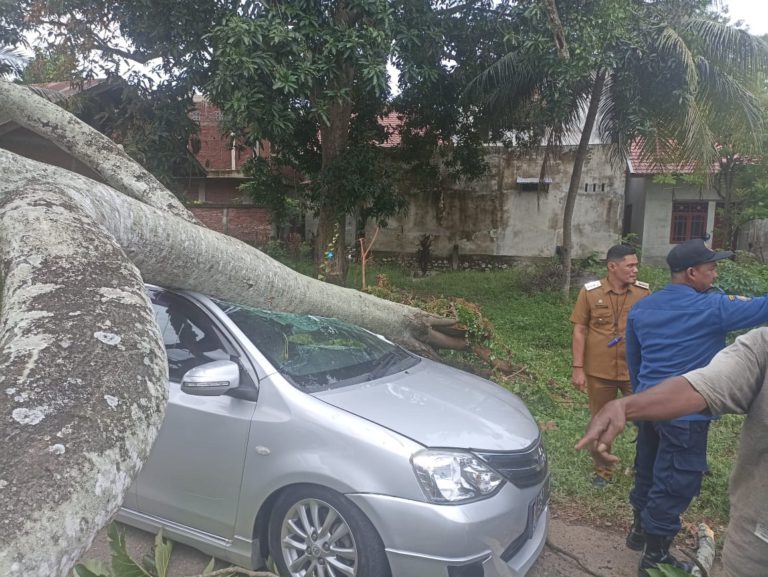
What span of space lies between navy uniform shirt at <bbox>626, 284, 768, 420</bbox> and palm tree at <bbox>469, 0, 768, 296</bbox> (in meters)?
5.31

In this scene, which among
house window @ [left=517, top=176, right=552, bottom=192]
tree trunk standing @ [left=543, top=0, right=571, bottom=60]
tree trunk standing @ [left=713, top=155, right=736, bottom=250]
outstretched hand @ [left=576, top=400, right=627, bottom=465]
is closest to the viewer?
outstretched hand @ [left=576, top=400, right=627, bottom=465]

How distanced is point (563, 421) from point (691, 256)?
2.41 meters

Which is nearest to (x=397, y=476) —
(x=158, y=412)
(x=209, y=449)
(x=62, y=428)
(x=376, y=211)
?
(x=209, y=449)

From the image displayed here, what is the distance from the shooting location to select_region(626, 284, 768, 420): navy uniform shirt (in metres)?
3.05

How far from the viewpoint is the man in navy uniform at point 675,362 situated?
300cm

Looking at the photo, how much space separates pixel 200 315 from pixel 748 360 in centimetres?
262

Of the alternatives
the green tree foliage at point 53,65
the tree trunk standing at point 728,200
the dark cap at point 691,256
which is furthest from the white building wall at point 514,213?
the dark cap at point 691,256

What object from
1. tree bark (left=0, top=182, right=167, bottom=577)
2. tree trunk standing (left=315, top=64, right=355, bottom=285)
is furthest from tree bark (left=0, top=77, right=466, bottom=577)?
tree trunk standing (left=315, top=64, right=355, bottom=285)

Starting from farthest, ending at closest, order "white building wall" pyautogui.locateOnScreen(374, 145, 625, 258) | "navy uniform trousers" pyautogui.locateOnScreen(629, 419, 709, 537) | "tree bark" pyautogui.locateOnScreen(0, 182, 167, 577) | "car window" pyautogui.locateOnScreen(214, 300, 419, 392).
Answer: "white building wall" pyautogui.locateOnScreen(374, 145, 625, 258) < "car window" pyautogui.locateOnScreen(214, 300, 419, 392) < "navy uniform trousers" pyautogui.locateOnScreen(629, 419, 709, 537) < "tree bark" pyautogui.locateOnScreen(0, 182, 167, 577)

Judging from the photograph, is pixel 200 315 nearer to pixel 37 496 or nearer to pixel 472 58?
pixel 37 496

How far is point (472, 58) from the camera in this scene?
9.62 m

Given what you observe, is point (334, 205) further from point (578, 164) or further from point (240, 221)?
point (240, 221)

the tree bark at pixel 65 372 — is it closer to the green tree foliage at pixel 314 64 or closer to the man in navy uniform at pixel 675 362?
the man in navy uniform at pixel 675 362

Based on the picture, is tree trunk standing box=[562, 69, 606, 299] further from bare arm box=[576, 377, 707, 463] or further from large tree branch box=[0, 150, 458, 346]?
bare arm box=[576, 377, 707, 463]
